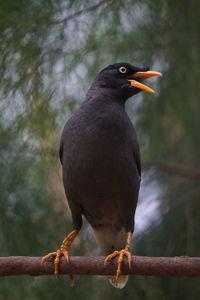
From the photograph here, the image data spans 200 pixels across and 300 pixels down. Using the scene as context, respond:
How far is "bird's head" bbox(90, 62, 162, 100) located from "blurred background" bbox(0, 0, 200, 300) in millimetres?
217

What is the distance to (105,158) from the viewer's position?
3.64m

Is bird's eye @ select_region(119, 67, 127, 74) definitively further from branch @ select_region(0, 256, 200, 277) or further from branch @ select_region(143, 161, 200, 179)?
branch @ select_region(0, 256, 200, 277)

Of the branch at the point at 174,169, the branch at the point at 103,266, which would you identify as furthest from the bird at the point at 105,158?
the branch at the point at 174,169

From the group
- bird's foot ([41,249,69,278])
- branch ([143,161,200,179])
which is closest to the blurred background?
branch ([143,161,200,179])

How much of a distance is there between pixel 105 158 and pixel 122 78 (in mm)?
633

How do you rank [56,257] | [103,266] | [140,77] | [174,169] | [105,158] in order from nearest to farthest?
[103,266]
[56,257]
[105,158]
[140,77]
[174,169]

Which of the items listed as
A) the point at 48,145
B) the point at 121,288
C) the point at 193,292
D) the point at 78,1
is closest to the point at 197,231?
the point at 193,292

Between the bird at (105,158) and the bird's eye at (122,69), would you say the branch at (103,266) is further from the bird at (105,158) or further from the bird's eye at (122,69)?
the bird's eye at (122,69)

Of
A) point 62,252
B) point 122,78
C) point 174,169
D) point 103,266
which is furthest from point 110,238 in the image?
point 122,78

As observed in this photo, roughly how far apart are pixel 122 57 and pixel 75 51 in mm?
569

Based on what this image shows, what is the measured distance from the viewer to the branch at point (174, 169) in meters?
4.34

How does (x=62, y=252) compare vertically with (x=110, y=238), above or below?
above

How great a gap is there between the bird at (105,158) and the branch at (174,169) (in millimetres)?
619

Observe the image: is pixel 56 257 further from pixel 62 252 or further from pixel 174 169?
pixel 174 169
